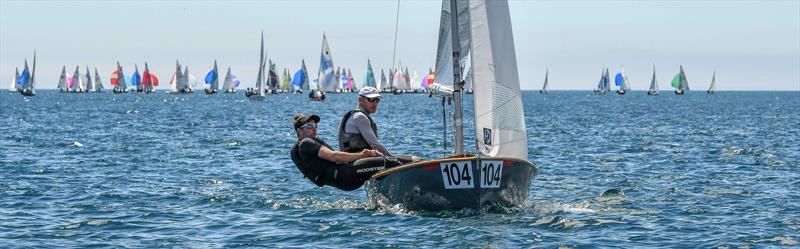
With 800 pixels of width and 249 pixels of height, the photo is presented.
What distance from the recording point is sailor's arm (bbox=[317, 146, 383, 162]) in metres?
16.7

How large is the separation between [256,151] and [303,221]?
18571 millimetres

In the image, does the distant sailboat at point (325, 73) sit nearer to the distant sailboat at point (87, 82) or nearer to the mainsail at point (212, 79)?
the mainsail at point (212, 79)

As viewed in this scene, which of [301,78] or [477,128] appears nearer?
[477,128]

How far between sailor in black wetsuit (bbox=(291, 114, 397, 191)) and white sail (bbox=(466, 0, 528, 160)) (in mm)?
1669

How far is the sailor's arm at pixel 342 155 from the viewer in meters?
16.7

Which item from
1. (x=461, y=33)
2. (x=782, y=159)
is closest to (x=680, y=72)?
(x=782, y=159)

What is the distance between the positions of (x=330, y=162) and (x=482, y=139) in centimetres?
239

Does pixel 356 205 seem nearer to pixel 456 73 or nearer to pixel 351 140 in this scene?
pixel 351 140

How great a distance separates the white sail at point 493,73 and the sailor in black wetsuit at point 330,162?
1.67 metres

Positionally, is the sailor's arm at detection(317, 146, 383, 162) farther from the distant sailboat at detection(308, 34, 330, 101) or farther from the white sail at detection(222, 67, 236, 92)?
the white sail at detection(222, 67, 236, 92)

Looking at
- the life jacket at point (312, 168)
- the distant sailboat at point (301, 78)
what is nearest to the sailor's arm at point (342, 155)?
the life jacket at point (312, 168)

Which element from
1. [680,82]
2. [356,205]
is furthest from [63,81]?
[356,205]

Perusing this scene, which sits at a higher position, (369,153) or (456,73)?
(456,73)

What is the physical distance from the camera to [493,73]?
Answer: 16.3 metres
